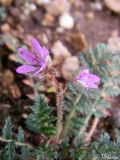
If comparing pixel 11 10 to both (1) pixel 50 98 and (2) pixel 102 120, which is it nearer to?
(1) pixel 50 98

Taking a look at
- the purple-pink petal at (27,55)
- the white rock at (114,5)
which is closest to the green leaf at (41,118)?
the purple-pink petal at (27,55)

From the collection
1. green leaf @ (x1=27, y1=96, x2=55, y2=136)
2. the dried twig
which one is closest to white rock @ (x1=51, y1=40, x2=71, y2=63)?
the dried twig

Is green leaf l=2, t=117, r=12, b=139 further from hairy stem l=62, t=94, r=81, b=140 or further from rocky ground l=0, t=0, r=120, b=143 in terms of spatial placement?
rocky ground l=0, t=0, r=120, b=143

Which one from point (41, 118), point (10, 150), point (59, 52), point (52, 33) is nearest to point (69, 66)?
point (59, 52)

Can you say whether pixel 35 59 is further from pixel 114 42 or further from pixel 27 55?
pixel 114 42

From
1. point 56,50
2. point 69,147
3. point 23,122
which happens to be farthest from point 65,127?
point 56,50
